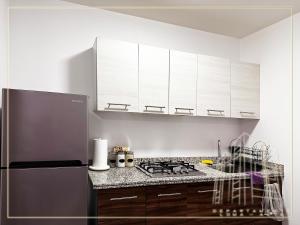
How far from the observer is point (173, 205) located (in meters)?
1.86

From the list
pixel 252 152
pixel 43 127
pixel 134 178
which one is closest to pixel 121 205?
pixel 134 178

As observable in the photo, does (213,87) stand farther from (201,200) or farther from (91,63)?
(91,63)

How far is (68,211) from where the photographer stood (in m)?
1.54

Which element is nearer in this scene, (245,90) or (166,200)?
(166,200)

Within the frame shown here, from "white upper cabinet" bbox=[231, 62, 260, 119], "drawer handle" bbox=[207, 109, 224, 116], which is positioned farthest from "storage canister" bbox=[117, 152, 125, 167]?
"white upper cabinet" bbox=[231, 62, 260, 119]

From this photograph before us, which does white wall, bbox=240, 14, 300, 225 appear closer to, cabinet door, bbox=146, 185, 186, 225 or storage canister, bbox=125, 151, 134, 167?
cabinet door, bbox=146, 185, 186, 225

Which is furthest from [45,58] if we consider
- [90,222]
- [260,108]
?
[260,108]

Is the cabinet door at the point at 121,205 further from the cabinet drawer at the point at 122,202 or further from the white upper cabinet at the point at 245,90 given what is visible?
the white upper cabinet at the point at 245,90

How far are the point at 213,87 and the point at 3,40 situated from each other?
1944 mm

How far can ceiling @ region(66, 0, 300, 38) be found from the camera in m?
2.13

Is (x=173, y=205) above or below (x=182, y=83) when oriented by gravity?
below

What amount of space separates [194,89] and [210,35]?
90cm

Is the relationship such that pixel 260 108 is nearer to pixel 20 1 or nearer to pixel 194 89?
pixel 194 89

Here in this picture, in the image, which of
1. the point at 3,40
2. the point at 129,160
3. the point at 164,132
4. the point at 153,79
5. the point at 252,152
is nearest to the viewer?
the point at 3,40
